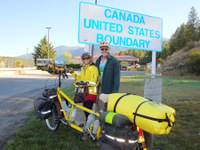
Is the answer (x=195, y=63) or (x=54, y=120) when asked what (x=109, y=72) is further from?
(x=195, y=63)

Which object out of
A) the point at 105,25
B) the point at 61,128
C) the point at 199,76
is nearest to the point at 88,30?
the point at 105,25

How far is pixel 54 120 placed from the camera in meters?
4.06

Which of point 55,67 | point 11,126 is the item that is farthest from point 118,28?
point 11,126

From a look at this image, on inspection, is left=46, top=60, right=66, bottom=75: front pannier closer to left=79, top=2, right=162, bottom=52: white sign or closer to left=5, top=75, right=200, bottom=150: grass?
left=5, top=75, right=200, bottom=150: grass

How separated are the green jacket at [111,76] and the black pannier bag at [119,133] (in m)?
1.46

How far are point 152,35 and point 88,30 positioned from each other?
232 centimetres

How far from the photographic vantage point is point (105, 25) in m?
5.35

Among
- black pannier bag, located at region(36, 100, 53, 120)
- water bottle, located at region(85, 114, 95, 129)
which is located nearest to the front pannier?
black pannier bag, located at region(36, 100, 53, 120)

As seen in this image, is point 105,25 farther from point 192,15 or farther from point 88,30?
point 192,15

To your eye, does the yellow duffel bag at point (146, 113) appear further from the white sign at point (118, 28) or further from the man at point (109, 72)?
A: the white sign at point (118, 28)

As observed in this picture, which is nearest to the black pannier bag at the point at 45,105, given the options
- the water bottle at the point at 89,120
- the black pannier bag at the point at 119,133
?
the water bottle at the point at 89,120

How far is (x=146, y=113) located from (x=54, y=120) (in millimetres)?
2778

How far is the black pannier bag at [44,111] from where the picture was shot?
375 cm

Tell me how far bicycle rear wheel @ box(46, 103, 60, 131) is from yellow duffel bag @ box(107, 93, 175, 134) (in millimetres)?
2150
